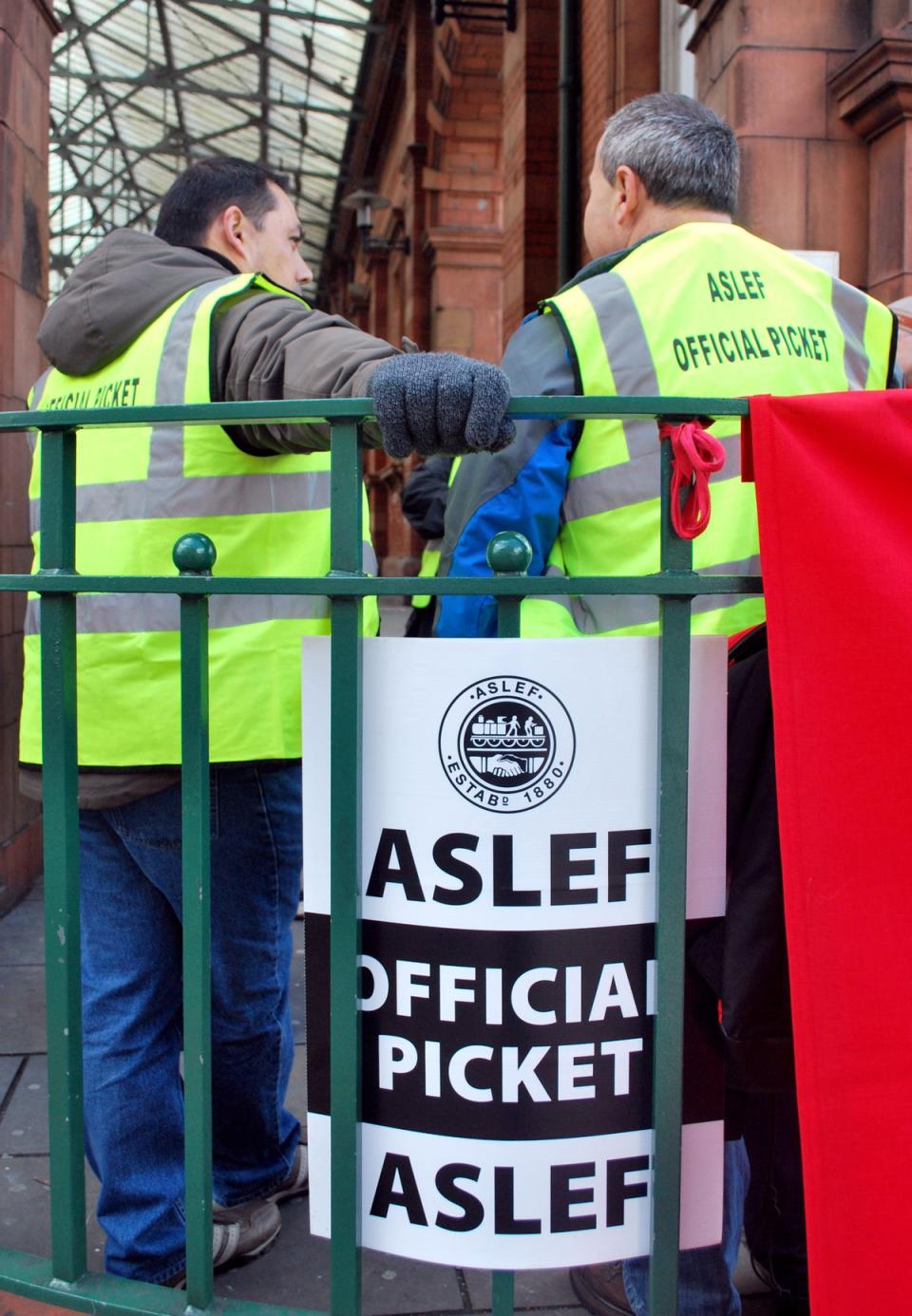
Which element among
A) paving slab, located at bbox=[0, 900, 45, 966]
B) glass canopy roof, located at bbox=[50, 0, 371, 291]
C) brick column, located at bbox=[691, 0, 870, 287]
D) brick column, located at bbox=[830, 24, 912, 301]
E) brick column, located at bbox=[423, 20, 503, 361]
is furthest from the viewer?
glass canopy roof, located at bbox=[50, 0, 371, 291]

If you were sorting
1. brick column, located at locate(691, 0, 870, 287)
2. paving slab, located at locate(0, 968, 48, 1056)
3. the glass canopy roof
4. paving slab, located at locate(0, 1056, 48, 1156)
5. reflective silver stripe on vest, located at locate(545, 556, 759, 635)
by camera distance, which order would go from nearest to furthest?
1. reflective silver stripe on vest, located at locate(545, 556, 759, 635)
2. paving slab, located at locate(0, 1056, 48, 1156)
3. paving slab, located at locate(0, 968, 48, 1056)
4. brick column, located at locate(691, 0, 870, 287)
5. the glass canopy roof

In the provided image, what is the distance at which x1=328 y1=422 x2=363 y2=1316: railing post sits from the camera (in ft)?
4.39

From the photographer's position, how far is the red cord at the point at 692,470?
51.1 inches

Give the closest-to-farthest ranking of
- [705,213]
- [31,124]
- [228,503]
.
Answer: [228,503] < [705,213] < [31,124]

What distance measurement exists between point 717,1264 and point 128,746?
1137mm

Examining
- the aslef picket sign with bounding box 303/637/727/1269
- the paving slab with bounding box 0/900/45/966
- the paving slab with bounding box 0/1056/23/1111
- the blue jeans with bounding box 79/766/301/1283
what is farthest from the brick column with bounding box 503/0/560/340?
the aslef picket sign with bounding box 303/637/727/1269

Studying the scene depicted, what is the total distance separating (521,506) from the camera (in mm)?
1756

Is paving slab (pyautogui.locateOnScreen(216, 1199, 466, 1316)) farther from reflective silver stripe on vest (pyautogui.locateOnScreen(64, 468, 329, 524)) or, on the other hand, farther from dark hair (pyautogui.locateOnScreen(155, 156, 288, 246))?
dark hair (pyautogui.locateOnScreen(155, 156, 288, 246))

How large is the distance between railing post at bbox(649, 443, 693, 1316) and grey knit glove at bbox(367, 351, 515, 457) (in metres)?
0.22

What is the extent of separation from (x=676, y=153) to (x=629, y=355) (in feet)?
1.46

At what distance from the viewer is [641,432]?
1758mm

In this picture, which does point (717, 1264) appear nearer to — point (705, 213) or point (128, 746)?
point (128, 746)

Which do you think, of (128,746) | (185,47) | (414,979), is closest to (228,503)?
(128,746)

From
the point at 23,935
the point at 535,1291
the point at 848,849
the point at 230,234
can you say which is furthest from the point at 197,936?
the point at 23,935
